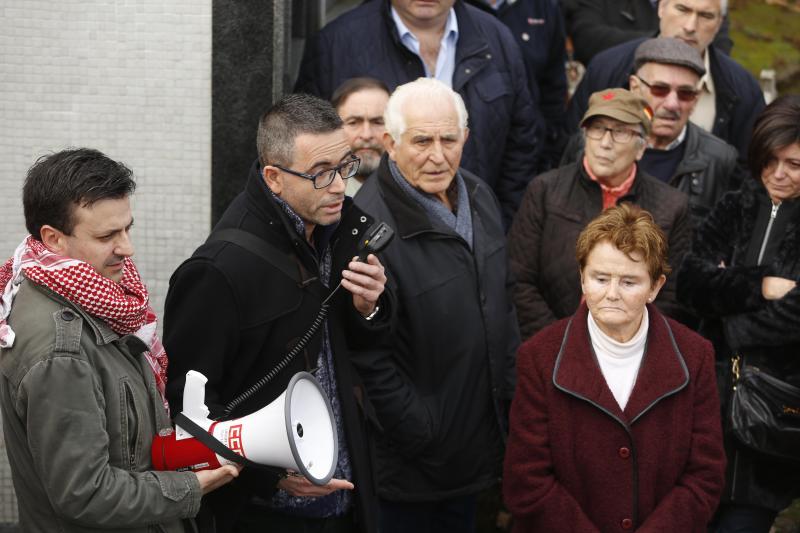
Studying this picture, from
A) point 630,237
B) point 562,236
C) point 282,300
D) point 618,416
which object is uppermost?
point 630,237

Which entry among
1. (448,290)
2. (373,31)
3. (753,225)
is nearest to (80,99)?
(373,31)

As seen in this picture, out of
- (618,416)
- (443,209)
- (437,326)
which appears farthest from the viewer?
(443,209)

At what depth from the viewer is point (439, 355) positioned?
15.4 ft

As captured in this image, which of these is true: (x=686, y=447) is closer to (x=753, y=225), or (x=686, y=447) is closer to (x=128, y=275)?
(x=753, y=225)

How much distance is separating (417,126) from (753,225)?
4.98ft

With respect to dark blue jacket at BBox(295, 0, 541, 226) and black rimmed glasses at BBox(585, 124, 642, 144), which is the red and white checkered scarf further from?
dark blue jacket at BBox(295, 0, 541, 226)

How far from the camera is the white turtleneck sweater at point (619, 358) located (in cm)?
425

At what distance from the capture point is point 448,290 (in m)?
4.69

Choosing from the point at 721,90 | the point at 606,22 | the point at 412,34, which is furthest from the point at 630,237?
the point at 606,22

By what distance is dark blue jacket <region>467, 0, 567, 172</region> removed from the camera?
7.15 metres

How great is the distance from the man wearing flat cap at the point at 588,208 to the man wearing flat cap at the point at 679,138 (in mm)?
356

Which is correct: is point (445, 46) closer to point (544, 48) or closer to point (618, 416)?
point (544, 48)

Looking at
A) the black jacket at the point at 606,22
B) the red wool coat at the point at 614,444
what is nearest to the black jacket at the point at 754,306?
the red wool coat at the point at 614,444

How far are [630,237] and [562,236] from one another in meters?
1.10
